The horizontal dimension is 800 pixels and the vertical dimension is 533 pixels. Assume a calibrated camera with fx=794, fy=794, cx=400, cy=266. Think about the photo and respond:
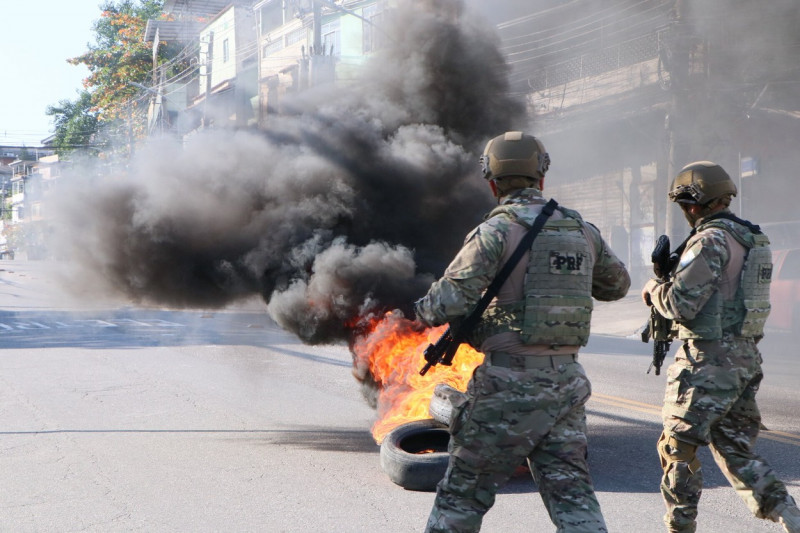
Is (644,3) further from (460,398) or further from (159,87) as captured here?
(159,87)

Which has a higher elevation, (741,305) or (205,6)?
(205,6)

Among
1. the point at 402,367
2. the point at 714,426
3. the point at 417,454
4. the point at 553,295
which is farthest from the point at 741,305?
the point at 402,367

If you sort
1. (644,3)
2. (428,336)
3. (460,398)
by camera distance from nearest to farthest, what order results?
(460,398) < (428,336) < (644,3)

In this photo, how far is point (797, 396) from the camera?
26.0ft

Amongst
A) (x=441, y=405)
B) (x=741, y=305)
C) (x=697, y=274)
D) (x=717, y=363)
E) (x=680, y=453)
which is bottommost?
(x=441, y=405)

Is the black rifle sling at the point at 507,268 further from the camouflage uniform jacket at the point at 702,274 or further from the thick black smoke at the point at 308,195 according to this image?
the thick black smoke at the point at 308,195

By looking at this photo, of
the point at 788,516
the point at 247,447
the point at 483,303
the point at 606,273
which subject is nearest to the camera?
the point at 483,303

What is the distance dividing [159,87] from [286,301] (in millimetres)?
27509

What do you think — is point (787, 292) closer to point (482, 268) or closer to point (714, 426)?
point (714, 426)

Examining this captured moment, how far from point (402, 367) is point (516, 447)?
2.60 metres

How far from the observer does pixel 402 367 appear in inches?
216

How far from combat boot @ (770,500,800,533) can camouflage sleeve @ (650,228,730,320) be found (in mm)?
914

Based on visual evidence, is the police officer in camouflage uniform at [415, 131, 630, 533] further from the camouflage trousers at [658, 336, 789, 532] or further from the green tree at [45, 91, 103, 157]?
the green tree at [45, 91, 103, 157]

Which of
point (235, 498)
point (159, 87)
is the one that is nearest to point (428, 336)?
point (235, 498)
